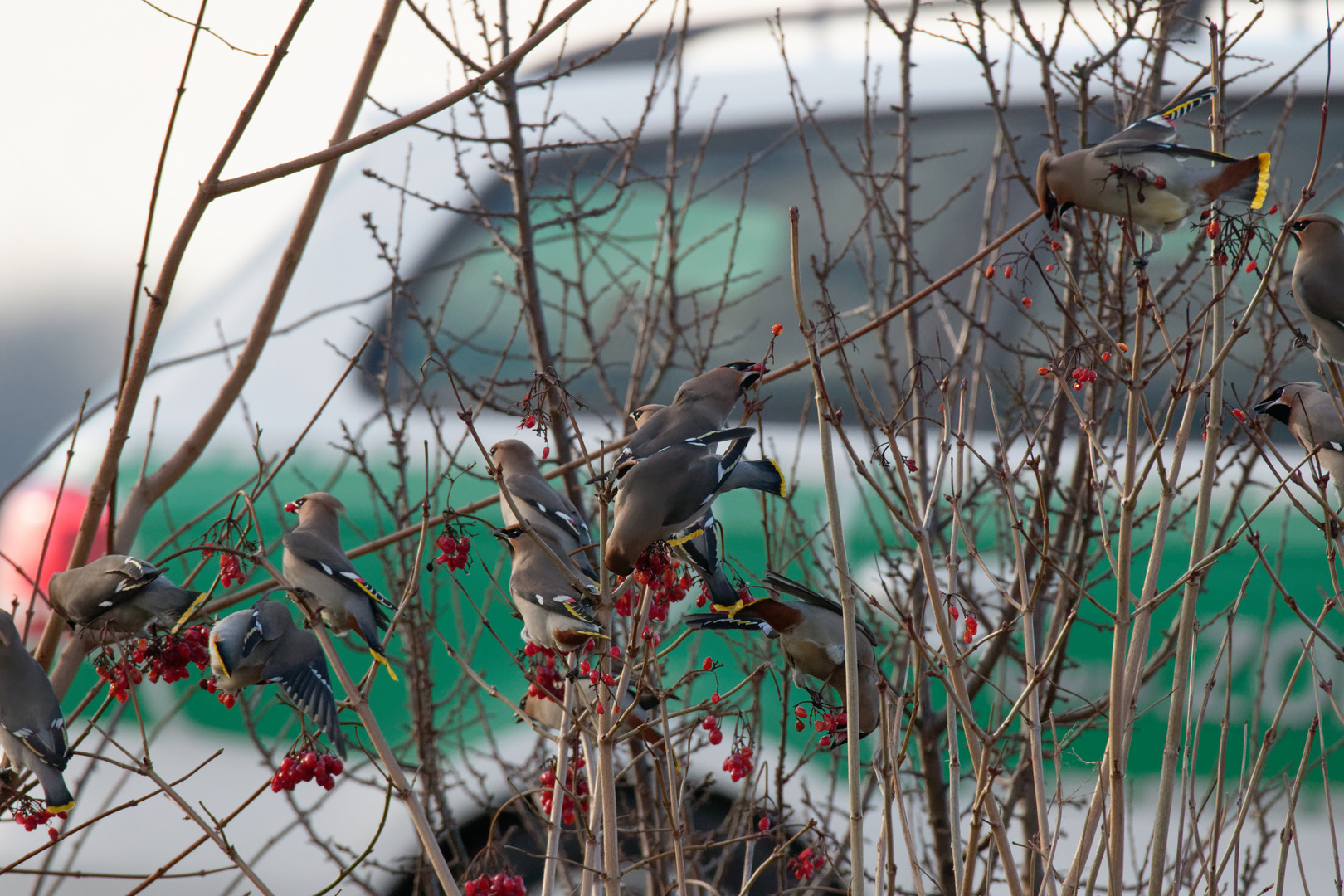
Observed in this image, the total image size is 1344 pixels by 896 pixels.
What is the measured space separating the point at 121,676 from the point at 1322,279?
1.89 m

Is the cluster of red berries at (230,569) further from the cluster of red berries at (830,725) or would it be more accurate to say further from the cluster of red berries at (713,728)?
the cluster of red berries at (830,725)

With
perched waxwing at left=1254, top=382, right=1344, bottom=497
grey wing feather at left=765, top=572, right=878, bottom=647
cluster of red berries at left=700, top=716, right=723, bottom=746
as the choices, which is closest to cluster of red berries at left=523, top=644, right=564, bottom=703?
cluster of red berries at left=700, top=716, right=723, bottom=746

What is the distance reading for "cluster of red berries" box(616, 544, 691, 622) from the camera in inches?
71.6

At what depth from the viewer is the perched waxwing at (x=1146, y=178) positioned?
184cm

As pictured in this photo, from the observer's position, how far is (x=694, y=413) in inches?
75.9

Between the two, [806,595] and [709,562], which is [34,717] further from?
[806,595]

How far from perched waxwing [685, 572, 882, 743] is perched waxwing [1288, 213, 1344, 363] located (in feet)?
2.76

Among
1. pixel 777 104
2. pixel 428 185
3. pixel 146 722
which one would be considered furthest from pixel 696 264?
pixel 146 722

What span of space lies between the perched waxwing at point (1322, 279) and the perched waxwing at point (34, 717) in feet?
6.17

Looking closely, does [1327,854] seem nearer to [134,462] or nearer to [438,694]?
[438,694]

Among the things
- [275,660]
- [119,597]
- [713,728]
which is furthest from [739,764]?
[119,597]

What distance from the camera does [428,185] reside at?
4.03 metres

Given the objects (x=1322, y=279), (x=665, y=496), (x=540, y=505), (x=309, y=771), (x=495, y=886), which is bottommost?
(x=495, y=886)

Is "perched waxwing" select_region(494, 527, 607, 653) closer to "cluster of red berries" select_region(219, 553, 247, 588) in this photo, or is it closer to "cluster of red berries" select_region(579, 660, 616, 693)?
"cluster of red berries" select_region(579, 660, 616, 693)
